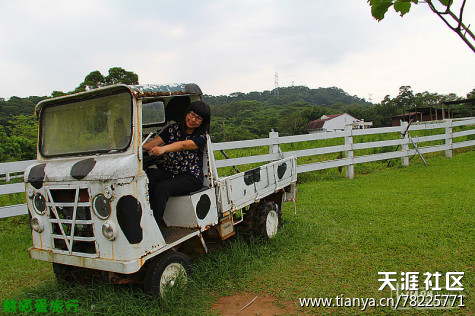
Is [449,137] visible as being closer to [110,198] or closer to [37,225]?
[110,198]

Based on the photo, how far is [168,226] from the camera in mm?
3848

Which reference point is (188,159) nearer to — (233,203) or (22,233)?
(233,203)

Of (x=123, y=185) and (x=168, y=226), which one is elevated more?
(x=123, y=185)

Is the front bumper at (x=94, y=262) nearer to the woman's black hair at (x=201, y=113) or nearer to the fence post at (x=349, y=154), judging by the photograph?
the woman's black hair at (x=201, y=113)

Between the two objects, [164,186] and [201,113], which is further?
[201,113]

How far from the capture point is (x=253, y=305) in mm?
3408

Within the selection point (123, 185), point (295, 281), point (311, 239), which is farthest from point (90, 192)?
point (311, 239)

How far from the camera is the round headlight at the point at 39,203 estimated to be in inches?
136

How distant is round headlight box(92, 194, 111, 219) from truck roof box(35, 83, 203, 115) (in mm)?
952

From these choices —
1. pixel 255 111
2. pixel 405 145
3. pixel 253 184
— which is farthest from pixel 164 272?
pixel 255 111

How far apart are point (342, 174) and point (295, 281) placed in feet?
23.3

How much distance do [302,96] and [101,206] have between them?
306ft

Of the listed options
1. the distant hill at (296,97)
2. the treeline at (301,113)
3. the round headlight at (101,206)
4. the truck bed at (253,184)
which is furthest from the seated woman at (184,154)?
the distant hill at (296,97)

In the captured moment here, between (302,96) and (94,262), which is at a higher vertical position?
(302,96)
